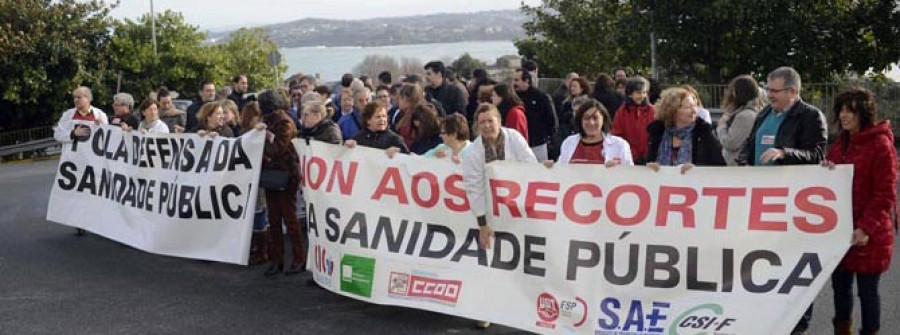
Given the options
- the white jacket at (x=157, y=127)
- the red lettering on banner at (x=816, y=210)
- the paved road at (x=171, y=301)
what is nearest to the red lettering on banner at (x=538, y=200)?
the paved road at (x=171, y=301)

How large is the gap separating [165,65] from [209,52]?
1.60 meters

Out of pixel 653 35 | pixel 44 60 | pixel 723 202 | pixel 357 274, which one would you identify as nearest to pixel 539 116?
pixel 357 274

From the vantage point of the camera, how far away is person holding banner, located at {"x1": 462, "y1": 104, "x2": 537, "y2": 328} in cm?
684

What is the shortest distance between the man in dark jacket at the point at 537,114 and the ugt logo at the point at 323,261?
13.8 ft

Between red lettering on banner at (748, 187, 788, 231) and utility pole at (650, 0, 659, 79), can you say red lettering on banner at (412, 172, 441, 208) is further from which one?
utility pole at (650, 0, 659, 79)

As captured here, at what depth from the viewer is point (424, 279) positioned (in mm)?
7180

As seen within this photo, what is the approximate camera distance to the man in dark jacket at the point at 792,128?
21.0ft

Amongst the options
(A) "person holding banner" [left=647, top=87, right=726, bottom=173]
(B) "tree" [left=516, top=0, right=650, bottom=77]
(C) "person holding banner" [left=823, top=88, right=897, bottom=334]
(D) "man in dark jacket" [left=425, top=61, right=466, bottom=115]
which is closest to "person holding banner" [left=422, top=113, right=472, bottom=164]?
(A) "person holding banner" [left=647, top=87, right=726, bottom=173]

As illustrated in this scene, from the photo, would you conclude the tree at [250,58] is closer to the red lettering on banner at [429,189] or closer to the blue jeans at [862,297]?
the red lettering on banner at [429,189]

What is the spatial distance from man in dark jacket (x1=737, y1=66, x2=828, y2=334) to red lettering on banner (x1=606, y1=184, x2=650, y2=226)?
774 millimetres

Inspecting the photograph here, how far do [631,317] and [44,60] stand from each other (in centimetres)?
2558

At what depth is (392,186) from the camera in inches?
294

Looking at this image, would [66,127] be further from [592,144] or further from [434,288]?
[592,144]

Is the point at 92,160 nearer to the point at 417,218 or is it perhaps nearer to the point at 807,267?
the point at 417,218
